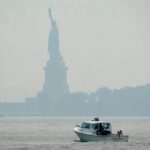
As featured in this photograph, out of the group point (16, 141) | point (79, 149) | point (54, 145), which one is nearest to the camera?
point (79, 149)

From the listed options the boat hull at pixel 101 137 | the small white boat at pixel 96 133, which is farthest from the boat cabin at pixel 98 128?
the boat hull at pixel 101 137

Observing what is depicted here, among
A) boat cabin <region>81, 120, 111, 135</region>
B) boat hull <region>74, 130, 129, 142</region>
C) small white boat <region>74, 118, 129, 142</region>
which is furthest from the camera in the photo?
boat cabin <region>81, 120, 111, 135</region>

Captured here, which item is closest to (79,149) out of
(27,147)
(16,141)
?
(27,147)

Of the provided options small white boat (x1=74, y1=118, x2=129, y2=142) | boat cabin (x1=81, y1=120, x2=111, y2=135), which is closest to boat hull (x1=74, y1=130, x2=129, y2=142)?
small white boat (x1=74, y1=118, x2=129, y2=142)

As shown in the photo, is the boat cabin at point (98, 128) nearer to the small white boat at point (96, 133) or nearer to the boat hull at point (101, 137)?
the small white boat at point (96, 133)

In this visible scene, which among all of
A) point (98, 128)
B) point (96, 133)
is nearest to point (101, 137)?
point (96, 133)

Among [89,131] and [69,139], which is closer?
[89,131]

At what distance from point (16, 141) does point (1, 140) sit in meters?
4.00

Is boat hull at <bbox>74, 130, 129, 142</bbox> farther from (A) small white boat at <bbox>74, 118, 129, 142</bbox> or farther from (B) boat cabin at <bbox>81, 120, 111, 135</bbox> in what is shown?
(B) boat cabin at <bbox>81, 120, 111, 135</bbox>

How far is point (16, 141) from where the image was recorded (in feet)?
467

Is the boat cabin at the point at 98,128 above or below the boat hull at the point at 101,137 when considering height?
above

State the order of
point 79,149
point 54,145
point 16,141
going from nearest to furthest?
point 79,149 < point 54,145 < point 16,141

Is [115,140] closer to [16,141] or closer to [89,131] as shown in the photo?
[89,131]

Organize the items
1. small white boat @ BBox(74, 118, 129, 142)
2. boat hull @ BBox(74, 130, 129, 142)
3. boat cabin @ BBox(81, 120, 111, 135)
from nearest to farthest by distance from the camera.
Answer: boat hull @ BBox(74, 130, 129, 142) → small white boat @ BBox(74, 118, 129, 142) → boat cabin @ BBox(81, 120, 111, 135)
